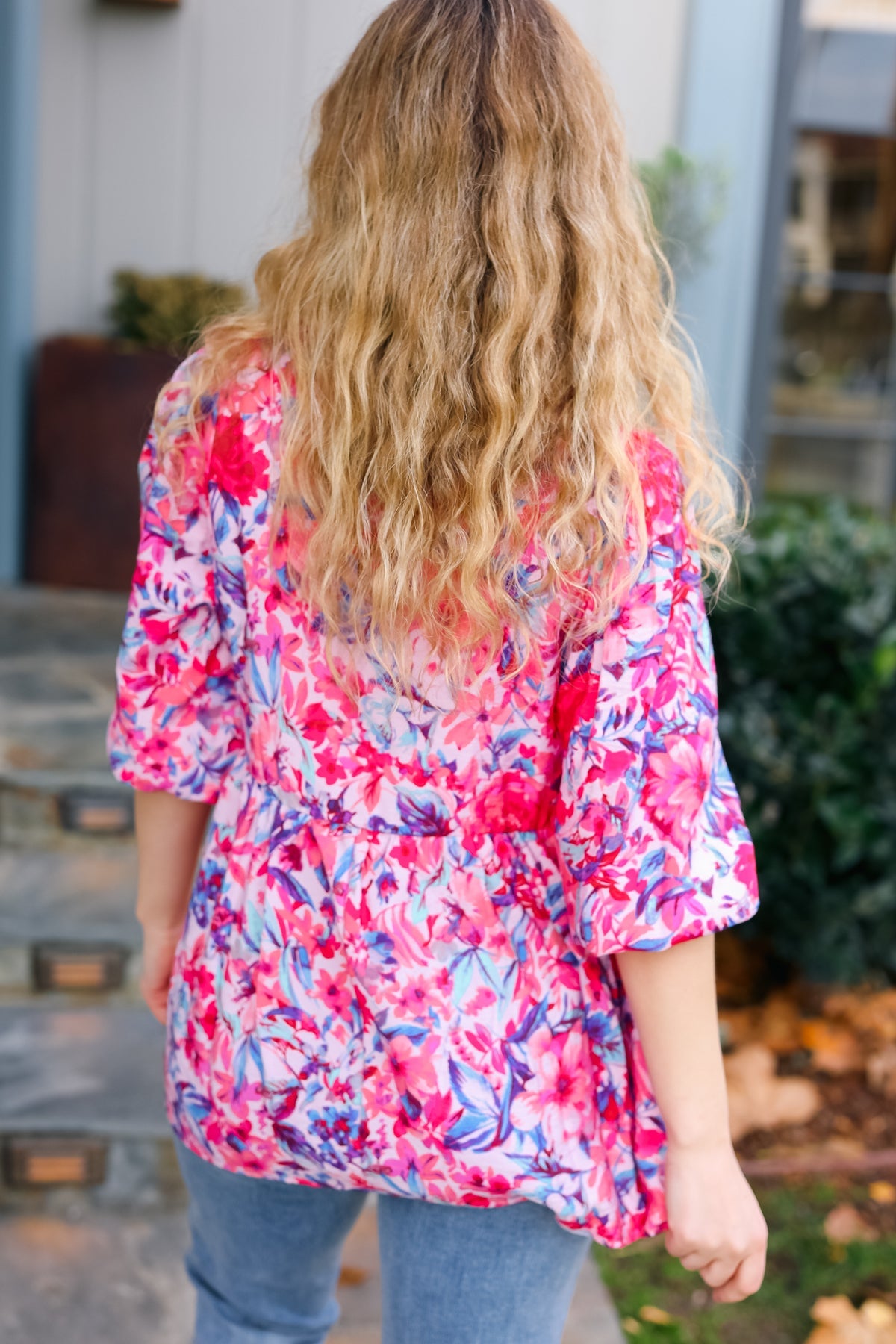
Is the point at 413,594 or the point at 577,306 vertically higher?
the point at 577,306

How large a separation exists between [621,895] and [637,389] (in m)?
0.43

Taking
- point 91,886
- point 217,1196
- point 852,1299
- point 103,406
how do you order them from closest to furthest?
point 217,1196 → point 852,1299 → point 91,886 → point 103,406

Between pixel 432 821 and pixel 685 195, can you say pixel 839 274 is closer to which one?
pixel 685 195

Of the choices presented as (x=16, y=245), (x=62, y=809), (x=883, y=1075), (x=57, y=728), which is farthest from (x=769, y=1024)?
(x=16, y=245)

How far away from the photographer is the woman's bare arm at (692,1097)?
1013 mm

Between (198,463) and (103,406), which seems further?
(103,406)

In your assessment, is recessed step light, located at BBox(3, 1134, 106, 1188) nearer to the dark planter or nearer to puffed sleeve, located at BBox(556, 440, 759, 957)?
puffed sleeve, located at BBox(556, 440, 759, 957)

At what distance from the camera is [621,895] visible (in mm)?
1003

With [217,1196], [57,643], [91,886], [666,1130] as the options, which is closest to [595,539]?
[666,1130]

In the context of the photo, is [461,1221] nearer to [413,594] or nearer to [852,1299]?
[413,594]

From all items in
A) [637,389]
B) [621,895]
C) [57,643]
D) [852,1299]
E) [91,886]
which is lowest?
[852,1299]

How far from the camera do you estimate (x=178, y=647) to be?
1.21 meters

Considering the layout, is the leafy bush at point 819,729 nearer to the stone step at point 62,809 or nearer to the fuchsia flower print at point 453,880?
the stone step at point 62,809

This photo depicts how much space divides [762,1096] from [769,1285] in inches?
20.7
